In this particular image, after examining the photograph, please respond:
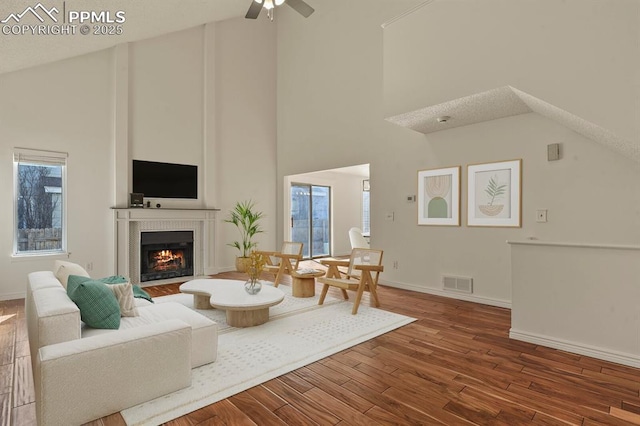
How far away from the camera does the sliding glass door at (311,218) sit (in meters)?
8.90

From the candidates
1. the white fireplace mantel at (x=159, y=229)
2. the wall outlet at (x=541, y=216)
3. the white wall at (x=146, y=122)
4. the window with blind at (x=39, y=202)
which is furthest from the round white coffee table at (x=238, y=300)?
the wall outlet at (x=541, y=216)

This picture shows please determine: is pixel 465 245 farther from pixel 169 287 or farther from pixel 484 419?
pixel 169 287

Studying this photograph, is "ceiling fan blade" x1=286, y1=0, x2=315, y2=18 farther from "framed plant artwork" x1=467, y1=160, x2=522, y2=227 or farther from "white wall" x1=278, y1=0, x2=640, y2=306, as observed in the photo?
"framed plant artwork" x1=467, y1=160, x2=522, y2=227

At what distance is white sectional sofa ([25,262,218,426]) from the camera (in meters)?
1.80

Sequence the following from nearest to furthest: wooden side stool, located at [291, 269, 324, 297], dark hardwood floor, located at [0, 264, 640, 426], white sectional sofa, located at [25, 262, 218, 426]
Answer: white sectional sofa, located at [25, 262, 218, 426] < dark hardwood floor, located at [0, 264, 640, 426] < wooden side stool, located at [291, 269, 324, 297]

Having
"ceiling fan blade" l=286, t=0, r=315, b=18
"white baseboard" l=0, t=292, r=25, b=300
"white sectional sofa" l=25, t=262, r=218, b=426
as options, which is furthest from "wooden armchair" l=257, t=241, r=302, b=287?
"white baseboard" l=0, t=292, r=25, b=300

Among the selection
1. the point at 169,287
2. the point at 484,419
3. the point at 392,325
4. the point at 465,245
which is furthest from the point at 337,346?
the point at 169,287

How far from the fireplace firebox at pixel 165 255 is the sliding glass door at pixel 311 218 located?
2.96 metres

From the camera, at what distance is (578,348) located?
294 cm

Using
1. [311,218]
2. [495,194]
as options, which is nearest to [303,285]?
[495,194]

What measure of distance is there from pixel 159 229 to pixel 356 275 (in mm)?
3758

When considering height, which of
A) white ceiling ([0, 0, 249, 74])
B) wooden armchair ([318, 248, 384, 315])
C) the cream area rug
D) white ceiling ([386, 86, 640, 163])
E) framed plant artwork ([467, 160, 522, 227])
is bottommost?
the cream area rug

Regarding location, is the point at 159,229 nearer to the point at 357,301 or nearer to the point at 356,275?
the point at 356,275

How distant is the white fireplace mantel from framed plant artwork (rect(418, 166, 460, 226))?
13.3 feet
